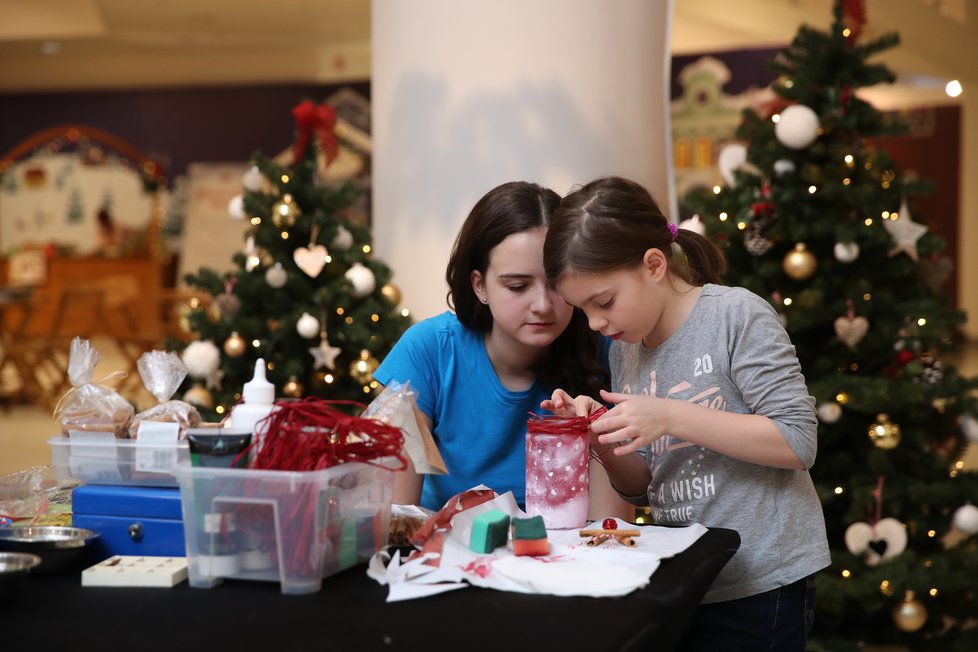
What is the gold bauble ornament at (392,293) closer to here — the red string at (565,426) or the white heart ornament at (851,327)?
the white heart ornament at (851,327)

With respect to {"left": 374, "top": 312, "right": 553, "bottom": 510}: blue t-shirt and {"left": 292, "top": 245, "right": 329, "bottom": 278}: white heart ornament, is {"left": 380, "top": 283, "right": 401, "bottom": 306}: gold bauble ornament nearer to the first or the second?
{"left": 292, "top": 245, "right": 329, "bottom": 278}: white heart ornament

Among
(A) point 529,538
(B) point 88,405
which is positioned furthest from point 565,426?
(B) point 88,405

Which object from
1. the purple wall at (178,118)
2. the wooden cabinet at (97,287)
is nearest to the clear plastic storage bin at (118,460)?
the wooden cabinet at (97,287)

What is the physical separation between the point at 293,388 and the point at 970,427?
7.34 feet

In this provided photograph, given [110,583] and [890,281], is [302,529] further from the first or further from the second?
[890,281]

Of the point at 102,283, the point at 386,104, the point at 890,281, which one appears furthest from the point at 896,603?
the point at 102,283

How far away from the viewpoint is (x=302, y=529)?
4.13 ft

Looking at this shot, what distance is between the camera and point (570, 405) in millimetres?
1616

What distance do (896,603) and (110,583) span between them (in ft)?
9.01

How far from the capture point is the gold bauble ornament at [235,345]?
3824 mm

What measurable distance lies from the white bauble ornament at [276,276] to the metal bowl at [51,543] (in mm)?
2388

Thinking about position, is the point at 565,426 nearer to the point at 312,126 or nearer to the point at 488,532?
the point at 488,532

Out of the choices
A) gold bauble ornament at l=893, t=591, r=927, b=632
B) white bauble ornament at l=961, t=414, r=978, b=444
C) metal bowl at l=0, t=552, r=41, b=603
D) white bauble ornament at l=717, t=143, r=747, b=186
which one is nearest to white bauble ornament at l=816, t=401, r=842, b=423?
white bauble ornament at l=961, t=414, r=978, b=444

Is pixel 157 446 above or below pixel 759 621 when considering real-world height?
above
